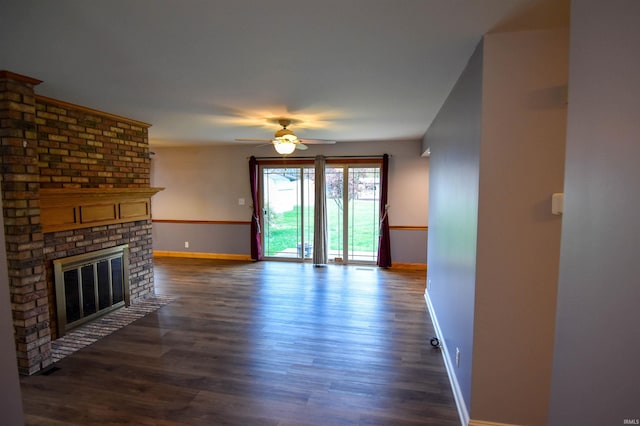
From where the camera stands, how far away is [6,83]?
2.49 metres

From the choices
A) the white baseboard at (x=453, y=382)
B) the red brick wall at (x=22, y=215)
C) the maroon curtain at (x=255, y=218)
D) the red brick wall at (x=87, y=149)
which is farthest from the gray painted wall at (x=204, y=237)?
the white baseboard at (x=453, y=382)

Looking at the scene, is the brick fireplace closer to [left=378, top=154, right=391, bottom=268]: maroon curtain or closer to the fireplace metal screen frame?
the fireplace metal screen frame

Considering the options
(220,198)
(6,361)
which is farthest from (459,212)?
(220,198)

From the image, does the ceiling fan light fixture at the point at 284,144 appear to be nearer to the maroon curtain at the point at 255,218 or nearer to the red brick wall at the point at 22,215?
the red brick wall at the point at 22,215

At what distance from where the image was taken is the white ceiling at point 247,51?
1.55m

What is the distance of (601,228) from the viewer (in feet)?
2.66

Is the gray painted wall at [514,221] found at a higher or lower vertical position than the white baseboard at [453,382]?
higher

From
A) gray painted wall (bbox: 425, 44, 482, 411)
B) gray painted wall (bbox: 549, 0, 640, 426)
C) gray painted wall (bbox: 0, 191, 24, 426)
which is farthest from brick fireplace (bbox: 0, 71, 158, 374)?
gray painted wall (bbox: 549, 0, 640, 426)

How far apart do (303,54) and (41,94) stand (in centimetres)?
269

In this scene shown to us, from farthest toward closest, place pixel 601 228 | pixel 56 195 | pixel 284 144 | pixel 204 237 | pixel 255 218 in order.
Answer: pixel 204 237, pixel 255 218, pixel 284 144, pixel 56 195, pixel 601 228

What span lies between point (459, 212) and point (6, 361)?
2619mm

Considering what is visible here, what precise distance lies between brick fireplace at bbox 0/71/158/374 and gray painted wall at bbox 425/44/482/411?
11.2 feet

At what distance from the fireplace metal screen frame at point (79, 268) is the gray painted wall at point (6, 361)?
247cm

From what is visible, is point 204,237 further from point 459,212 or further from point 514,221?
point 514,221
